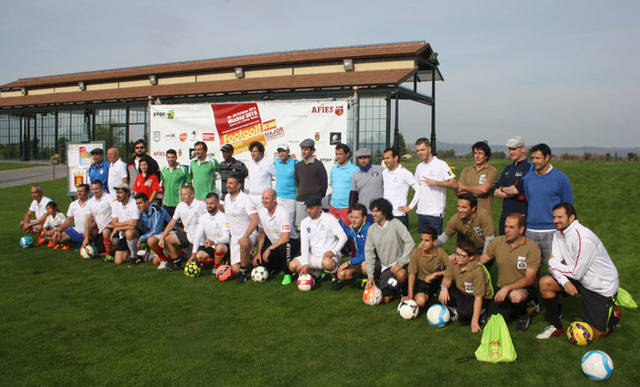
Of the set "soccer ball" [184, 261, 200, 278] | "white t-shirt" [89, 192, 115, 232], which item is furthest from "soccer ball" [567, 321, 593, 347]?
"white t-shirt" [89, 192, 115, 232]

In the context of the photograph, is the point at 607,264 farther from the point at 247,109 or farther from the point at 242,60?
the point at 242,60

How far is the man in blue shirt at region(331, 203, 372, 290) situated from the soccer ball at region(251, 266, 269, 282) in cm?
112

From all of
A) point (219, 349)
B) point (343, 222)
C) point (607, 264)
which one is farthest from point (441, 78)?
point (219, 349)

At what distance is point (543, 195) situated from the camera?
5.37 meters

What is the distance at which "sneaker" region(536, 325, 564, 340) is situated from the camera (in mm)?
4684

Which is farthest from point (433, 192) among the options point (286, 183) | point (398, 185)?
point (286, 183)

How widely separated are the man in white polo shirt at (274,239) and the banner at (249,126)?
252cm

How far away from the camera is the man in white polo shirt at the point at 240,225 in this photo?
701cm

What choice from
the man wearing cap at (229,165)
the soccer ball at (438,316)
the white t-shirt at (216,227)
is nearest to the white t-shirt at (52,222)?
the man wearing cap at (229,165)

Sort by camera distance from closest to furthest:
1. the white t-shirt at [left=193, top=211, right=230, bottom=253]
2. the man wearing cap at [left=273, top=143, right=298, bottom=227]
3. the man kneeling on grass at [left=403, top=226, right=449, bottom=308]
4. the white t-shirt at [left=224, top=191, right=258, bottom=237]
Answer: the man kneeling on grass at [left=403, top=226, right=449, bottom=308] → the white t-shirt at [left=224, top=191, right=258, bottom=237] → the white t-shirt at [left=193, top=211, right=230, bottom=253] → the man wearing cap at [left=273, top=143, right=298, bottom=227]

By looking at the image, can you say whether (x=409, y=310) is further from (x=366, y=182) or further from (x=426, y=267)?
(x=366, y=182)

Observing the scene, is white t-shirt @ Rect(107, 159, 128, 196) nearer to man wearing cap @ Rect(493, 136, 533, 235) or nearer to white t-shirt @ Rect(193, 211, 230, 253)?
white t-shirt @ Rect(193, 211, 230, 253)

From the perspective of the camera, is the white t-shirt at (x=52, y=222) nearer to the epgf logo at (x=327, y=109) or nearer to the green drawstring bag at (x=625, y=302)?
the epgf logo at (x=327, y=109)

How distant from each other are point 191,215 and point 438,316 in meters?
4.76
